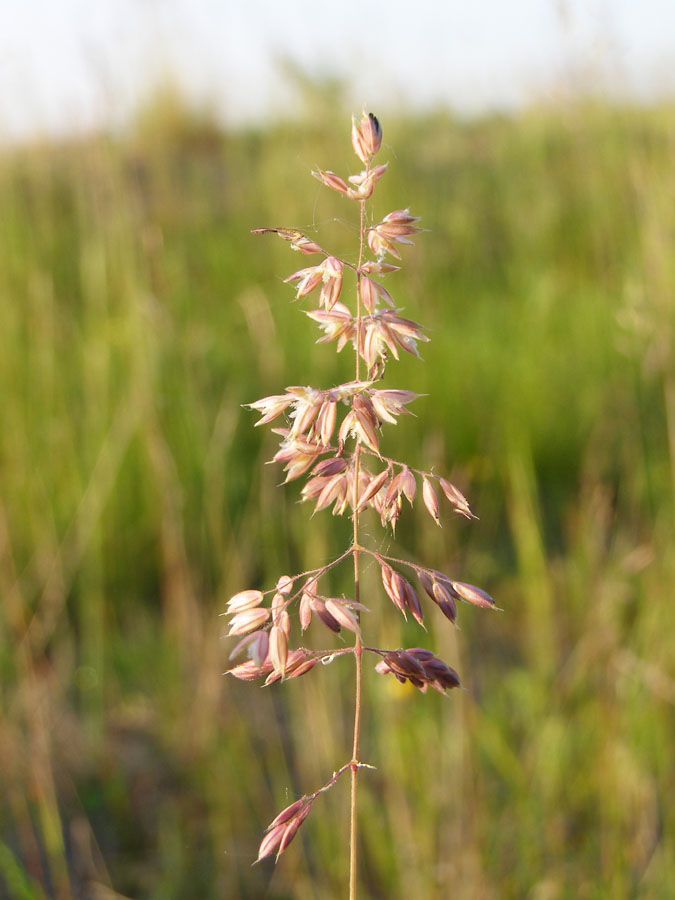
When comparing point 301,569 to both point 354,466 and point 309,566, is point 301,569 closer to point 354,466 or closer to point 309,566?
point 309,566

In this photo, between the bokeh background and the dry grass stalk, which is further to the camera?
the bokeh background

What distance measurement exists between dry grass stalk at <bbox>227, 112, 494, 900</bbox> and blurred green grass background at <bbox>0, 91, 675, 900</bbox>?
21 cm

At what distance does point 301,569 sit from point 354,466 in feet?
5.83

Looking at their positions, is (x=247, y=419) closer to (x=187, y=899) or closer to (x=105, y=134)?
(x=105, y=134)

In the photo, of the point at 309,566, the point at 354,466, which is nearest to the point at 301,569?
the point at 309,566

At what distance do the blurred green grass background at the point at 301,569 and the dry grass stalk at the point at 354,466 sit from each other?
210 millimetres

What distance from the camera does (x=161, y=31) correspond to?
3.25 m

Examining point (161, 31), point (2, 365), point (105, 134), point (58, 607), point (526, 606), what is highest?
point (161, 31)

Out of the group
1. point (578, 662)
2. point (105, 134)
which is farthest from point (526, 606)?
point (105, 134)

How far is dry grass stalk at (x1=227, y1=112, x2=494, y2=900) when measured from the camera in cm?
48

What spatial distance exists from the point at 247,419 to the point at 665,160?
218 cm

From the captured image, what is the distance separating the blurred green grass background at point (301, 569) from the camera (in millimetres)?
1456

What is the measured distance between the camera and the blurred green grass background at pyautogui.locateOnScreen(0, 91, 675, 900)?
1.46 metres

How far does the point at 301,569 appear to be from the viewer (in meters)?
2.25
